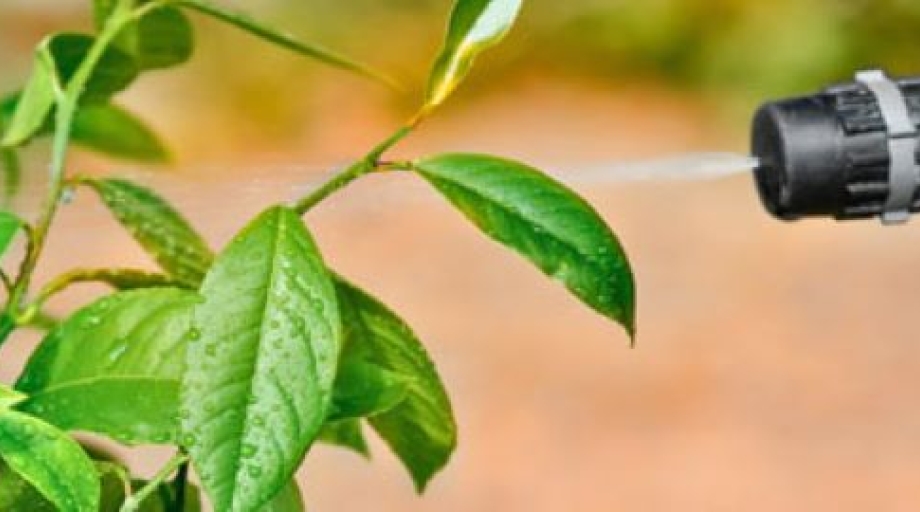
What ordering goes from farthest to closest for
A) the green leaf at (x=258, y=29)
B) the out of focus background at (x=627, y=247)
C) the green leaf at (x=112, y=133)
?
the out of focus background at (x=627, y=247) < the green leaf at (x=112, y=133) < the green leaf at (x=258, y=29)

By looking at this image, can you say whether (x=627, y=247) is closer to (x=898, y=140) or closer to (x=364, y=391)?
(x=898, y=140)

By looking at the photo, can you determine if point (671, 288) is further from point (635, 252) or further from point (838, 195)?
point (838, 195)

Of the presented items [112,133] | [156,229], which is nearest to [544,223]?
[156,229]

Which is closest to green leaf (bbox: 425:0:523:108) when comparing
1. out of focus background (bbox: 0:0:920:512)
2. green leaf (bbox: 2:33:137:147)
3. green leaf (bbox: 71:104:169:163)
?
green leaf (bbox: 2:33:137:147)

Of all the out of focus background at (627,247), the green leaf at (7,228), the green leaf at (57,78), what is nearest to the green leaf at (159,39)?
the green leaf at (57,78)

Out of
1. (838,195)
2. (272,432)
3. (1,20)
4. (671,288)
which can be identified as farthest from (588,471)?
(272,432)

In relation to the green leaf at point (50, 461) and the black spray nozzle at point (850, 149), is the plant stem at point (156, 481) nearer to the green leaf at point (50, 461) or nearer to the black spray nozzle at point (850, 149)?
the green leaf at point (50, 461)
